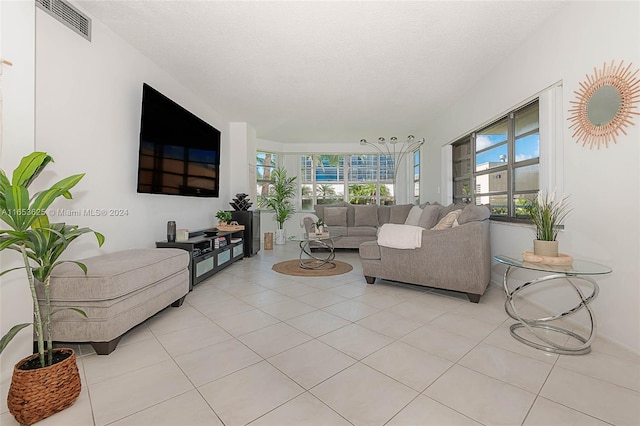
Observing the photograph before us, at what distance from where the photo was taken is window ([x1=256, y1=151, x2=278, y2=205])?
7172 millimetres

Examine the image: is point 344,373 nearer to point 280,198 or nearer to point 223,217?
point 223,217

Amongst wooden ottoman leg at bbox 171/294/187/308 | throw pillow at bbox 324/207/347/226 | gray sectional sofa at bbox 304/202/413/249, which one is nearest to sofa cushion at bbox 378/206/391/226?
gray sectional sofa at bbox 304/202/413/249

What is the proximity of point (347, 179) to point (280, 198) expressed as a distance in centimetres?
206

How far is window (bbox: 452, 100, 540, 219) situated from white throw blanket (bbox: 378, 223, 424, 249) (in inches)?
46.6

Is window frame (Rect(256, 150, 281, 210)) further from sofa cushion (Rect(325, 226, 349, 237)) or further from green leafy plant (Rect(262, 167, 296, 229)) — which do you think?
sofa cushion (Rect(325, 226, 349, 237))

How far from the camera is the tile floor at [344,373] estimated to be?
4.18 feet

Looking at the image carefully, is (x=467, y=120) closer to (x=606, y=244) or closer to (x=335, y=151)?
(x=606, y=244)

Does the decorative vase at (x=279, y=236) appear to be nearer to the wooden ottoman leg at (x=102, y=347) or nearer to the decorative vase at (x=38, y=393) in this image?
the wooden ottoman leg at (x=102, y=347)

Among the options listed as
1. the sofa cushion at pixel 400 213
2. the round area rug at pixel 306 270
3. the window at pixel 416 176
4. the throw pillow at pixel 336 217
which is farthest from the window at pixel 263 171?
the window at pixel 416 176

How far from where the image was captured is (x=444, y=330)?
2129 millimetres

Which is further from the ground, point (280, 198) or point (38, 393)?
point (280, 198)

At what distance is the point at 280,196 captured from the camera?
6664 millimetres

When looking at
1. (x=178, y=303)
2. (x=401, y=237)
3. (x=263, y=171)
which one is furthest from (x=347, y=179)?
(x=178, y=303)

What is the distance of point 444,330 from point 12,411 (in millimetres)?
2436
